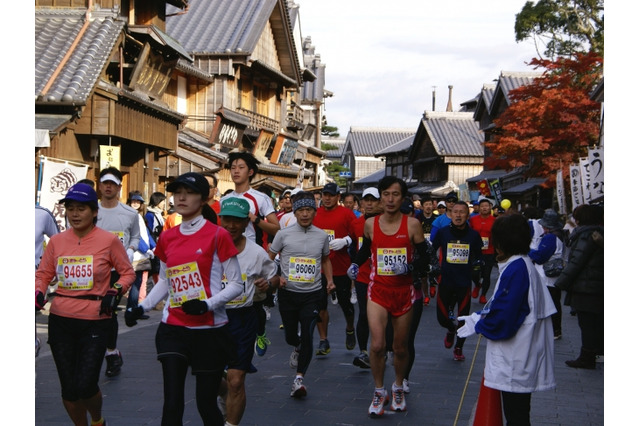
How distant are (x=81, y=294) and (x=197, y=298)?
3.53 ft

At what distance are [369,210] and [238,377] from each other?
5079 millimetres

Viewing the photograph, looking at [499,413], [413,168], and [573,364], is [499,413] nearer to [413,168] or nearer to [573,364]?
[573,364]

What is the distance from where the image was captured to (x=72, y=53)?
17.6 meters

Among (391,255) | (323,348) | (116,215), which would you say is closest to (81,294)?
(391,255)

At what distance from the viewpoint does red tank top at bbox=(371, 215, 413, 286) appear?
6.90 m

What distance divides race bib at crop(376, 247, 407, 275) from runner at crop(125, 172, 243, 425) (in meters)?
2.02

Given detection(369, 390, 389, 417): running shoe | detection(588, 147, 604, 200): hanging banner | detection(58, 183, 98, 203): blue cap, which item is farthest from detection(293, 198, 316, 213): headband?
detection(588, 147, 604, 200): hanging banner

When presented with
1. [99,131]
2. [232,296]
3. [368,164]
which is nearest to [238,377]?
[232,296]

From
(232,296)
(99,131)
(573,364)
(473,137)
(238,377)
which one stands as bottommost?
(573,364)

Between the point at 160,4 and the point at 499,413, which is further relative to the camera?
the point at 160,4

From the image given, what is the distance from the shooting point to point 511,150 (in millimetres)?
30562

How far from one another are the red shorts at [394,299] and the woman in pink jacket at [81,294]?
2226 mm

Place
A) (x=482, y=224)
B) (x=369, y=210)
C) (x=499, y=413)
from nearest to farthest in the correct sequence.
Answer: (x=499, y=413) < (x=369, y=210) < (x=482, y=224)

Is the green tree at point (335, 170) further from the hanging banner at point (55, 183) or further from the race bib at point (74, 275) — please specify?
the race bib at point (74, 275)
